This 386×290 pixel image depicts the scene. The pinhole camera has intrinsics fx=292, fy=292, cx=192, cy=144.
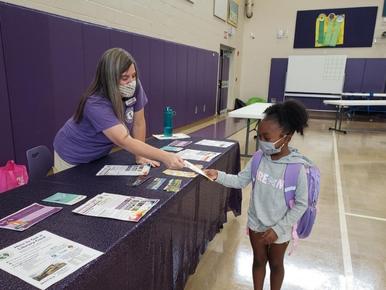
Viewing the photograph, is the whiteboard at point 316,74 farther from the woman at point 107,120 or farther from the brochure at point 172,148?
the woman at point 107,120

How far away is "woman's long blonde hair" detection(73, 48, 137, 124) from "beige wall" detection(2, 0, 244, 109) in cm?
197

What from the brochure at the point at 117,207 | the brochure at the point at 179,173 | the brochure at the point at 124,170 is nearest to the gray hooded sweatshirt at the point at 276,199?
the brochure at the point at 179,173

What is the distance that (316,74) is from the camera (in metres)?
8.70

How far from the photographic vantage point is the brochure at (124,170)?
4.99ft

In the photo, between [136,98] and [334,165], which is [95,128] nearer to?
[136,98]

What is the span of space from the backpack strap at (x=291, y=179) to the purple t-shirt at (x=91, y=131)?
2.70 ft

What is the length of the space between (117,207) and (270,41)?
9.84 metres

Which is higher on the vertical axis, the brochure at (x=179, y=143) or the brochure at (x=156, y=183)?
the brochure at (x=179, y=143)

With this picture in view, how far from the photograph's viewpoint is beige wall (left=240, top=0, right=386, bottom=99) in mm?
8695

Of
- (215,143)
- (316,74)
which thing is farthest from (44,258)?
(316,74)

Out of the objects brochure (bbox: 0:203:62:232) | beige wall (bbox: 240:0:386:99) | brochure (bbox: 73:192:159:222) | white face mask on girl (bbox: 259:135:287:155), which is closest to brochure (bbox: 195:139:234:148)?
white face mask on girl (bbox: 259:135:287:155)

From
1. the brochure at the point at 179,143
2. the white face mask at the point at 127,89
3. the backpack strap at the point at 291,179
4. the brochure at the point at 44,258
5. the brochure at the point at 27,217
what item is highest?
the white face mask at the point at 127,89

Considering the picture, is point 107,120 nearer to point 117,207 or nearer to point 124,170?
point 124,170

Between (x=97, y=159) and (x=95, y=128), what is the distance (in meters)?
0.33
